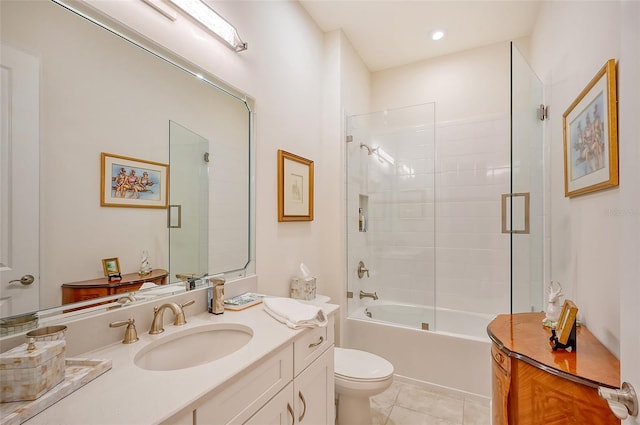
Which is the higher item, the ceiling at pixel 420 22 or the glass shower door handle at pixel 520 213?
the ceiling at pixel 420 22

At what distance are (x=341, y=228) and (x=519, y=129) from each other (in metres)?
1.40

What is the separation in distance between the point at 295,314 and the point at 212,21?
1448mm

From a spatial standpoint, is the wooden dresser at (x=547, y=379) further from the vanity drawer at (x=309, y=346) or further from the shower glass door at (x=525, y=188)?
the vanity drawer at (x=309, y=346)

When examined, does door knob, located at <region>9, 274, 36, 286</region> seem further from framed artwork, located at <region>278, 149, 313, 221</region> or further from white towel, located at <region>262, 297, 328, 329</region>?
framed artwork, located at <region>278, 149, 313, 221</region>

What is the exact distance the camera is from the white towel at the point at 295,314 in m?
1.27

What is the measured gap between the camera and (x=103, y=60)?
1078 millimetres

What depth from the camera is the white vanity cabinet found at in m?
0.85

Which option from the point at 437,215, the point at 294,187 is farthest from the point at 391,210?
the point at 294,187

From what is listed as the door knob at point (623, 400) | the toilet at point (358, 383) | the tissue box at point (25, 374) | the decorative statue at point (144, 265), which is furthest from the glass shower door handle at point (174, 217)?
the door knob at point (623, 400)

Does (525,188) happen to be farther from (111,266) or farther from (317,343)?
(111,266)

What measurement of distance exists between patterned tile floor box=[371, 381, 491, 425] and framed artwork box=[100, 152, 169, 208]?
189 centimetres

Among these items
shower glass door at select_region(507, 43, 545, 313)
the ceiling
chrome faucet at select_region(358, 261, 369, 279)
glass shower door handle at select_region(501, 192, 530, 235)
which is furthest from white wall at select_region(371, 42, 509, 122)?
chrome faucet at select_region(358, 261, 369, 279)

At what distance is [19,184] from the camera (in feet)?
2.81

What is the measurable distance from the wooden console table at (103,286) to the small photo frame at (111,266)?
2 centimetres
